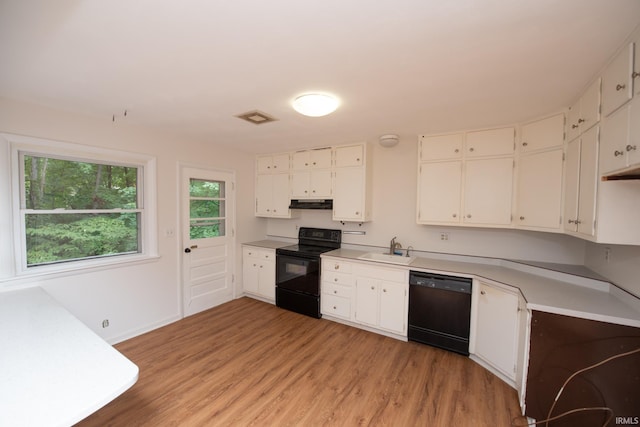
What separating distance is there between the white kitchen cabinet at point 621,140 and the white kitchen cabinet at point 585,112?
17 cm

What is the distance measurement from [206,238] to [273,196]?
1207 millimetres

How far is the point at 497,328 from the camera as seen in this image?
7.66ft

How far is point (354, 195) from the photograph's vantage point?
3541 millimetres

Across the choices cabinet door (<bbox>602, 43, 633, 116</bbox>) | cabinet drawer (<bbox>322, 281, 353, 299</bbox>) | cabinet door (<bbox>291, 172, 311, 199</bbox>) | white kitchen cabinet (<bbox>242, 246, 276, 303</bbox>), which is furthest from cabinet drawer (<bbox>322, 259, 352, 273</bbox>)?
cabinet door (<bbox>602, 43, 633, 116</bbox>)

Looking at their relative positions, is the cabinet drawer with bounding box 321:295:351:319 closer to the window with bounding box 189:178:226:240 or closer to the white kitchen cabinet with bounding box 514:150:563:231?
the window with bounding box 189:178:226:240

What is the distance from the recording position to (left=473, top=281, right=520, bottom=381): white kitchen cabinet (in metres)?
2.18

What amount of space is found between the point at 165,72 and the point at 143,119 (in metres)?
1.30

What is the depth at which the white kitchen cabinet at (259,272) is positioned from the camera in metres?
3.96

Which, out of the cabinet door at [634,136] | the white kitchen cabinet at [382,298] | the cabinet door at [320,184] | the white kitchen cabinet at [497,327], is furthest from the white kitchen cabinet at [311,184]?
the cabinet door at [634,136]

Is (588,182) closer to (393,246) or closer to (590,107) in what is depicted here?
(590,107)

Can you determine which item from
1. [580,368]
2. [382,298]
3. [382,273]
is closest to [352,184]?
[382,273]

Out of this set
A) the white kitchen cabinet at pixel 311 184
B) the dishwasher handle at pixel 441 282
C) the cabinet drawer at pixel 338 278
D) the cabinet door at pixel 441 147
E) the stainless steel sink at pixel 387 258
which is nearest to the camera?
the dishwasher handle at pixel 441 282

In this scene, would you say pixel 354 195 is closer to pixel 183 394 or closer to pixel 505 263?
pixel 505 263

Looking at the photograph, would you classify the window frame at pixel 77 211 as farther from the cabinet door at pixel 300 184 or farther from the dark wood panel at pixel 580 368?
the dark wood panel at pixel 580 368
